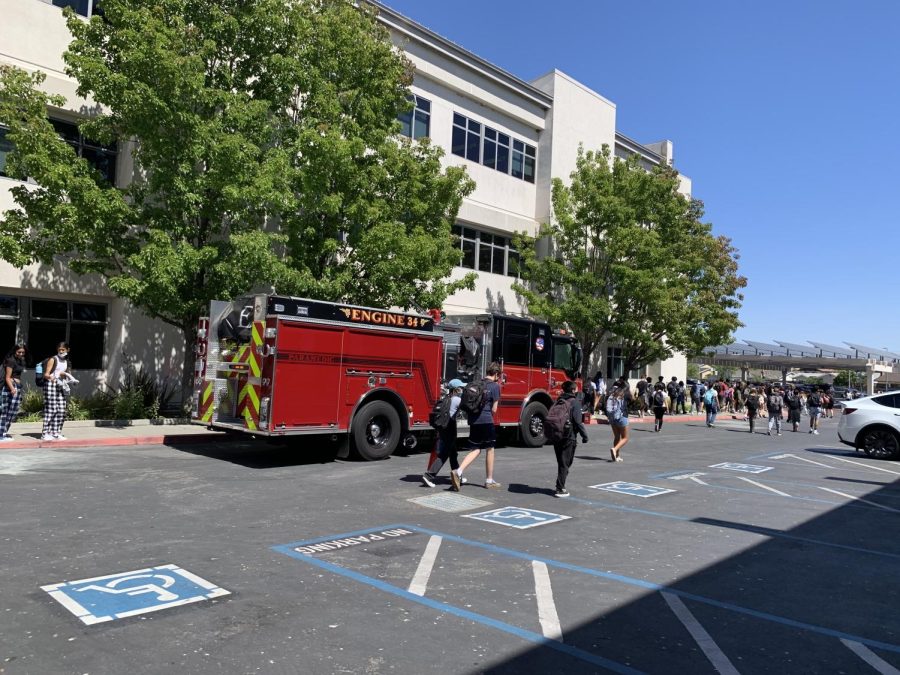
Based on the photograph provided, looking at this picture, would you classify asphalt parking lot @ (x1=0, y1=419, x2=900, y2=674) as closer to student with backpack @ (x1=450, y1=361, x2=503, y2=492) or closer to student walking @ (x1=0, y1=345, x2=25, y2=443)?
student with backpack @ (x1=450, y1=361, x2=503, y2=492)

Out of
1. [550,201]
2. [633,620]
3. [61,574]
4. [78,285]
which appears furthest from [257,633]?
[550,201]

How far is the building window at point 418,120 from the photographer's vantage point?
24219mm

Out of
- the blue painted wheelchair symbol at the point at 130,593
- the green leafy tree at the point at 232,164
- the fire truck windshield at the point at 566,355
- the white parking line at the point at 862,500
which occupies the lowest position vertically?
the blue painted wheelchair symbol at the point at 130,593

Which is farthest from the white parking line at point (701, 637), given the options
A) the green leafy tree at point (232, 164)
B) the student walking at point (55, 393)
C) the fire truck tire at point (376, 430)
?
the green leafy tree at point (232, 164)

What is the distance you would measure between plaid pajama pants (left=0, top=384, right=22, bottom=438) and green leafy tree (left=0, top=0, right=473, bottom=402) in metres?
3.08

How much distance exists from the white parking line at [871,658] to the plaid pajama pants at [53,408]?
39.9 ft

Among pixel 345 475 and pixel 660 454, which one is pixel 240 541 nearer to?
pixel 345 475

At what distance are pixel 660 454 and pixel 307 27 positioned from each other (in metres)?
12.9

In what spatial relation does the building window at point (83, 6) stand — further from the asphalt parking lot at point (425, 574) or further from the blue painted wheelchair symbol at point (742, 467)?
the blue painted wheelchair symbol at point (742, 467)

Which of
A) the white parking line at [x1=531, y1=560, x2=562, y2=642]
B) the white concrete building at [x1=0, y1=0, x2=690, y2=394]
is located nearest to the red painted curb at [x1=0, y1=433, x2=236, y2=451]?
the white concrete building at [x1=0, y1=0, x2=690, y2=394]

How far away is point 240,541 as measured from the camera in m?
6.25

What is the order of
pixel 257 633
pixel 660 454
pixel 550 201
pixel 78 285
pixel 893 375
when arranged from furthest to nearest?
pixel 893 375 < pixel 550 201 < pixel 78 285 < pixel 660 454 < pixel 257 633

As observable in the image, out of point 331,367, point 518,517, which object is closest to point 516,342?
point 331,367

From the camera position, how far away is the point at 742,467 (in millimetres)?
13344
